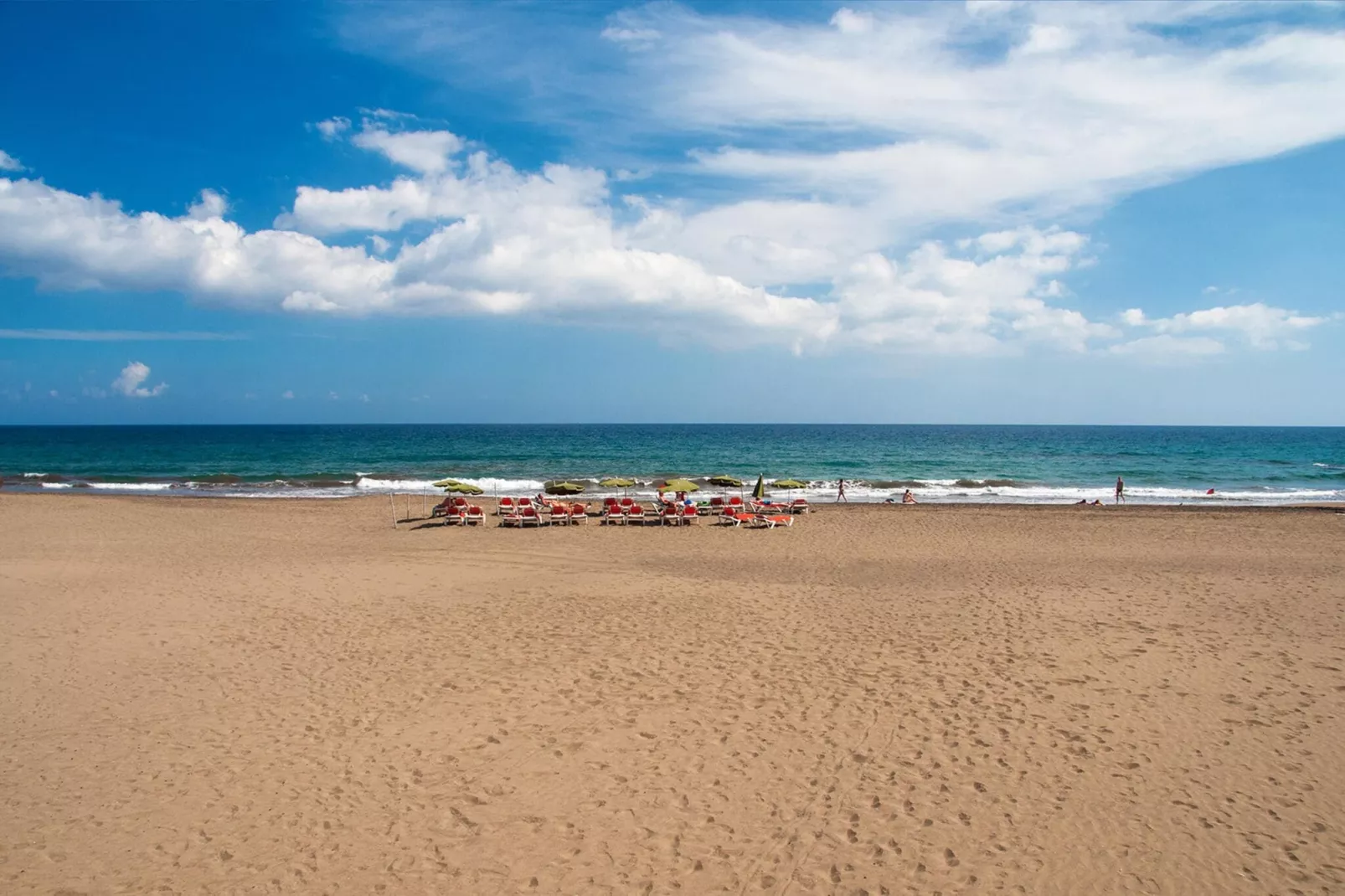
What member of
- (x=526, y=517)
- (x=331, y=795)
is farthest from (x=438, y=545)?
(x=331, y=795)

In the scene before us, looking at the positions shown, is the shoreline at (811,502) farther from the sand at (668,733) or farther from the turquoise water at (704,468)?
the sand at (668,733)

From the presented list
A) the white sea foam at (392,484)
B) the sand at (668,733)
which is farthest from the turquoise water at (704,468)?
the sand at (668,733)

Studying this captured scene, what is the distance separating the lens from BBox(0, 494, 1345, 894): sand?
489cm

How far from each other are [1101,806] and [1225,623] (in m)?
6.48

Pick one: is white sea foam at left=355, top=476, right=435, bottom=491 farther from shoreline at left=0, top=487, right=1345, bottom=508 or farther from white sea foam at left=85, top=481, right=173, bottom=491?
white sea foam at left=85, top=481, right=173, bottom=491

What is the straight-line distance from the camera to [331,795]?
5652mm

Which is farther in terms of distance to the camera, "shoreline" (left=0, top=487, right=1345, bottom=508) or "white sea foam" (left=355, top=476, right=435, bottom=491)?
"white sea foam" (left=355, top=476, right=435, bottom=491)

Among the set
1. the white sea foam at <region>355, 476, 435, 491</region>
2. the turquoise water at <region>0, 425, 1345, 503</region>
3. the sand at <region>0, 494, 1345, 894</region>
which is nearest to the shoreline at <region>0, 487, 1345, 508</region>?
the turquoise water at <region>0, 425, 1345, 503</region>

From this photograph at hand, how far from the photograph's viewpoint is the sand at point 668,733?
4.89 meters

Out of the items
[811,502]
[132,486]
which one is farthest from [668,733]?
[132,486]

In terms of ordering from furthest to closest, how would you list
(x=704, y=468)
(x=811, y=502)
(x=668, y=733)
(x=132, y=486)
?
1. (x=704, y=468)
2. (x=132, y=486)
3. (x=811, y=502)
4. (x=668, y=733)

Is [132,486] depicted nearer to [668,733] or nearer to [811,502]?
[811,502]

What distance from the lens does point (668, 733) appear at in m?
6.67

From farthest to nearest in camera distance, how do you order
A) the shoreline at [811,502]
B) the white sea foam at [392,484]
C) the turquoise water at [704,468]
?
the turquoise water at [704,468] → the white sea foam at [392,484] → the shoreline at [811,502]
